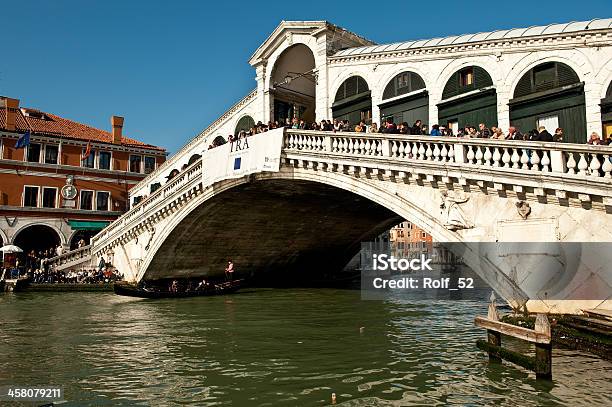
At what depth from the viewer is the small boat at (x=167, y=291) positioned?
19219mm

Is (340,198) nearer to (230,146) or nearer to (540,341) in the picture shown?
(230,146)

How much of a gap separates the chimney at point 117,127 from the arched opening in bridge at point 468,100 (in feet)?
76.7

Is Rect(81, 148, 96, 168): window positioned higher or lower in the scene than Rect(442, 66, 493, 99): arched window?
higher

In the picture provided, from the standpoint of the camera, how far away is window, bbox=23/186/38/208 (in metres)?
27.9

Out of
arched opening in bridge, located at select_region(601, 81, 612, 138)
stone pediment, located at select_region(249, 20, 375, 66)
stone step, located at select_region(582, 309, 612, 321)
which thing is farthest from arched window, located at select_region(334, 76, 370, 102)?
stone step, located at select_region(582, 309, 612, 321)

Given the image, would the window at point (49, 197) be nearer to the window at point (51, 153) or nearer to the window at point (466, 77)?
the window at point (51, 153)

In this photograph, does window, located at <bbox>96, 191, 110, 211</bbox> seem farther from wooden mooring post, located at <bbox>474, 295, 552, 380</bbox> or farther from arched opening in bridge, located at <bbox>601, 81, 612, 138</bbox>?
wooden mooring post, located at <bbox>474, 295, 552, 380</bbox>

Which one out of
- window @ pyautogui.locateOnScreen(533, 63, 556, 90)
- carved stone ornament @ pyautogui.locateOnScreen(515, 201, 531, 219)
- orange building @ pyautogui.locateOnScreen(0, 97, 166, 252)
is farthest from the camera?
orange building @ pyautogui.locateOnScreen(0, 97, 166, 252)

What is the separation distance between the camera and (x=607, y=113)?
11562 mm

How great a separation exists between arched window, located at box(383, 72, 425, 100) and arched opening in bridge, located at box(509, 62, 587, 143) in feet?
10.3

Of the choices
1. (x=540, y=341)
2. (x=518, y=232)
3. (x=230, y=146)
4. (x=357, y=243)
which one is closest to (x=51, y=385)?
(x=540, y=341)

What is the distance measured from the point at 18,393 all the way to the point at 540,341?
7167 mm

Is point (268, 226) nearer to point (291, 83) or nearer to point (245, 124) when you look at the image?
point (245, 124)

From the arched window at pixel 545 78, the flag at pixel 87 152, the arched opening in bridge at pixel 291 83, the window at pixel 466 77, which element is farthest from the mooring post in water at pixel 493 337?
the flag at pixel 87 152
